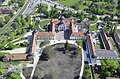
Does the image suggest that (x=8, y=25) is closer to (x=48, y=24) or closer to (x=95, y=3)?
(x=48, y=24)

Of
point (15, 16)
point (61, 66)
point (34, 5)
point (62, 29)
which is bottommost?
point (61, 66)

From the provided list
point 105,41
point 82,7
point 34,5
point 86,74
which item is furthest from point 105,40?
point 34,5

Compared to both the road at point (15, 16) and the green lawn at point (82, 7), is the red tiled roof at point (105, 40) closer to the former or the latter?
the green lawn at point (82, 7)

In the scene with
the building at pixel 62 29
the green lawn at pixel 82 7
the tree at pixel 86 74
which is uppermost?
the green lawn at pixel 82 7

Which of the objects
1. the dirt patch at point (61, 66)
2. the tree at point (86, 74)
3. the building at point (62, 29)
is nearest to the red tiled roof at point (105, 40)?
the building at point (62, 29)

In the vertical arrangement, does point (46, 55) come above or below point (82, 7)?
below

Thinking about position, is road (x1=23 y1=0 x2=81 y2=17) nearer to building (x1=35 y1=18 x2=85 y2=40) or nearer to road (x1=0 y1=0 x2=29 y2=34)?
road (x1=0 y1=0 x2=29 y2=34)

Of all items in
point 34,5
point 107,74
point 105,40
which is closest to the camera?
point 107,74

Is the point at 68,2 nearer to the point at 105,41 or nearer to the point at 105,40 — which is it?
the point at 105,40

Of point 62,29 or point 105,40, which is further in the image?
point 62,29
